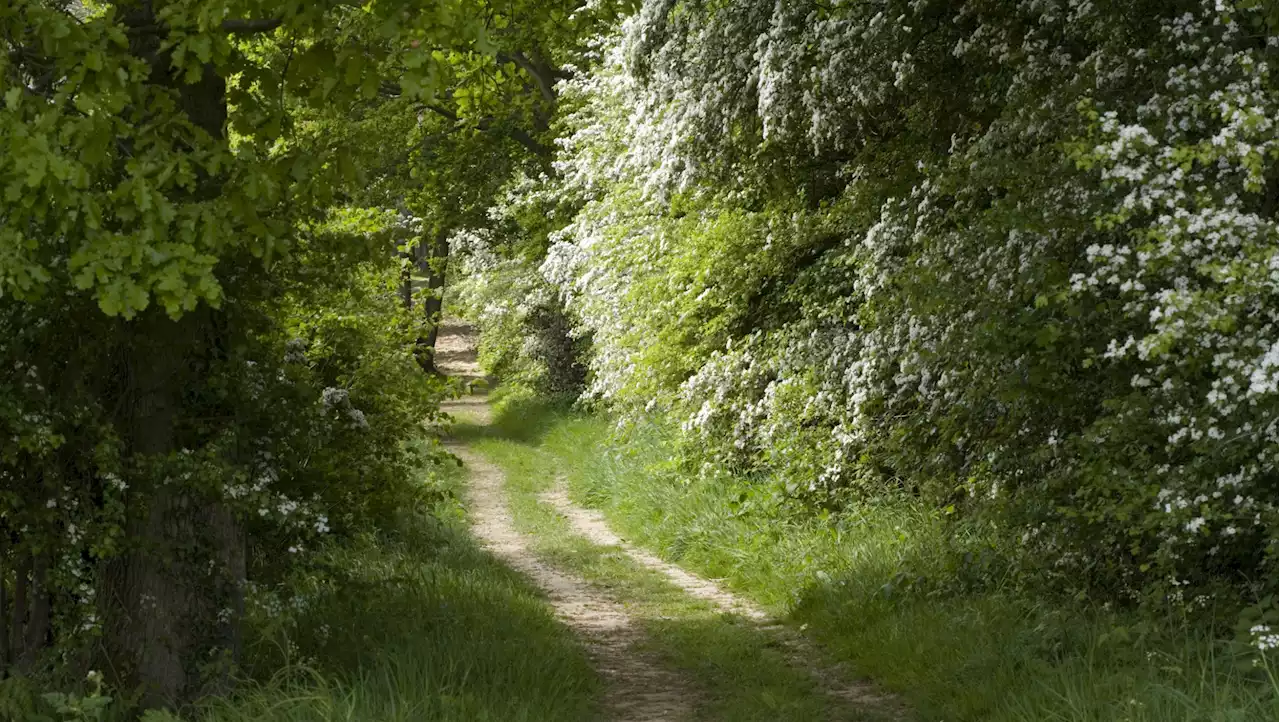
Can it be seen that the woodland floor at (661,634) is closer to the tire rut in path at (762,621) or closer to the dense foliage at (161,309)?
the tire rut in path at (762,621)

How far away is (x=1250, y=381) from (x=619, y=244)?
11.5m

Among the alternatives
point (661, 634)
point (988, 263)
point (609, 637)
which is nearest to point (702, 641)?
point (661, 634)

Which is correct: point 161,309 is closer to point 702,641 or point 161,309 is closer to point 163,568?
point 163,568

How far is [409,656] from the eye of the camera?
23.4 ft

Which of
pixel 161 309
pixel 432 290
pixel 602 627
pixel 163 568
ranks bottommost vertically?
pixel 602 627

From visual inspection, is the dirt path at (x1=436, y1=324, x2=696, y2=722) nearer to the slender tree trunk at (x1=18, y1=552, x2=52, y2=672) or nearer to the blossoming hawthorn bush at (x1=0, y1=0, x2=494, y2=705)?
the blossoming hawthorn bush at (x1=0, y1=0, x2=494, y2=705)

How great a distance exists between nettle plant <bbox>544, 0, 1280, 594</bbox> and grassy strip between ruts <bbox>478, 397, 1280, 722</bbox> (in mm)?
427

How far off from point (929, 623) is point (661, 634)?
2231 mm

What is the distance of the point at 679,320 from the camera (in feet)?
46.5

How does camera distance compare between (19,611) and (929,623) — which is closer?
(19,611)

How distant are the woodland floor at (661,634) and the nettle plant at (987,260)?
1514 mm

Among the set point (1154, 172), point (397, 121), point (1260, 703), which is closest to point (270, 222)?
point (1154, 172)

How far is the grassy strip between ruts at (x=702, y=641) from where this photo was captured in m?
7.52

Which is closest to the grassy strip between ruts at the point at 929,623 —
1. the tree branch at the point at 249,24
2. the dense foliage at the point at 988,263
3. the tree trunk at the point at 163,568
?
the dense foliage at the point at 988,263
